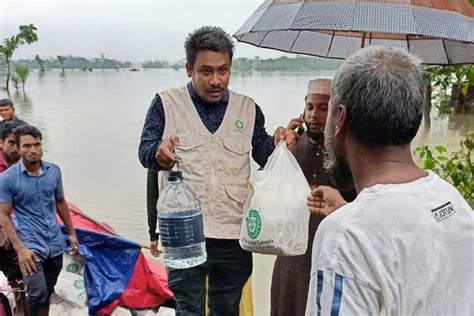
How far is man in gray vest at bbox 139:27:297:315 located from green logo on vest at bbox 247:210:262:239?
0.31 m

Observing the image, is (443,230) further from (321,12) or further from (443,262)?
(321,12)

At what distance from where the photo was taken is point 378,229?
0.98m

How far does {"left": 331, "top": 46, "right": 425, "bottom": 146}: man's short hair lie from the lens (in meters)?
1.04

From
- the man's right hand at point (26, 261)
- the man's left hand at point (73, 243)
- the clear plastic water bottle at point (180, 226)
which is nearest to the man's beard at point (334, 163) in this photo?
the clear plastic water bottle at point (180, 226)

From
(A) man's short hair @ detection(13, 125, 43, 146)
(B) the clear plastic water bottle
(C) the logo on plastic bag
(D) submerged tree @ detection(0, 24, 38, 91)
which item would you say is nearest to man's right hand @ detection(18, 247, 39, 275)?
(A) man's short hair @ detection(13, 125, 43, 146)

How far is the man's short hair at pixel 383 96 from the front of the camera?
1039mm

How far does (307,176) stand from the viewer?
7.99 feet

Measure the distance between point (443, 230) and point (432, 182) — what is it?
0.35 feet

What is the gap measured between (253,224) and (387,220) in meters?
0.96

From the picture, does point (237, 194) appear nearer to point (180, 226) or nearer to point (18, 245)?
point (180, 226)

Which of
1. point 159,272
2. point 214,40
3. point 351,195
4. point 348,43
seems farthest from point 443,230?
point 159,272

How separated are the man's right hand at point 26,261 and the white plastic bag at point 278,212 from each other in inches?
68.4

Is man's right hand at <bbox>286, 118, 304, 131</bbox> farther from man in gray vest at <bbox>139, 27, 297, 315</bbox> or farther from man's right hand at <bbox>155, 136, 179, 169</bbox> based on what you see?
man's right hand at <bbox>155, 136, 179, 169</bbox>

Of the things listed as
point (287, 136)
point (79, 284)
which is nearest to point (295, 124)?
point (287, 136)
